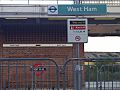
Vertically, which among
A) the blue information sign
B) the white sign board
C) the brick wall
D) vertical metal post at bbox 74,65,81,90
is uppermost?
the blue information sign

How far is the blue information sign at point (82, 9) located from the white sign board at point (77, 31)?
1.47 ft

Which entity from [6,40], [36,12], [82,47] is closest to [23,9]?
[36,12]

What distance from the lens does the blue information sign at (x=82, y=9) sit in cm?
Result: 1336

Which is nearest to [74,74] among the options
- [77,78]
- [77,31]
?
[77,78]

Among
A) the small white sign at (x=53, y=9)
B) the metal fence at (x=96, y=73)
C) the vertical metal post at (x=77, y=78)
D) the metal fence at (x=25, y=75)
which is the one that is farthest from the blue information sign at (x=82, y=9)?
the vertical metal post at (x=77, y=78)

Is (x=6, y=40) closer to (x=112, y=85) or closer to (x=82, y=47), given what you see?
(x=82, y=47)

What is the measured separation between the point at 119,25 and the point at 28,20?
473 cm

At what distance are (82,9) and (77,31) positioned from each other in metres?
0.82

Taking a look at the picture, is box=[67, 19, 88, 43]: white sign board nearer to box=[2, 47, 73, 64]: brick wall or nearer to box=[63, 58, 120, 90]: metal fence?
box=[63, 58, 120, 90]: metal fence

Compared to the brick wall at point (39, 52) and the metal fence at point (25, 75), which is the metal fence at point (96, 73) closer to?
the metal fence at point (25, 75)

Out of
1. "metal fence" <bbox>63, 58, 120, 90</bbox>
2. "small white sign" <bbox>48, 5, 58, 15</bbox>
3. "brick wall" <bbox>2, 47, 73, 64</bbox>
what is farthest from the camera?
"brick wall" <bbox>2, 47, 73, 64</bbox>

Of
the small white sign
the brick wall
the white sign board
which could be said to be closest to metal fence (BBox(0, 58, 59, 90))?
the white sign board

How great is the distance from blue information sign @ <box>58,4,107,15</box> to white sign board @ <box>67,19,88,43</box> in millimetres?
448

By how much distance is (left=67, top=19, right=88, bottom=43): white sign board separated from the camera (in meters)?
12.8
